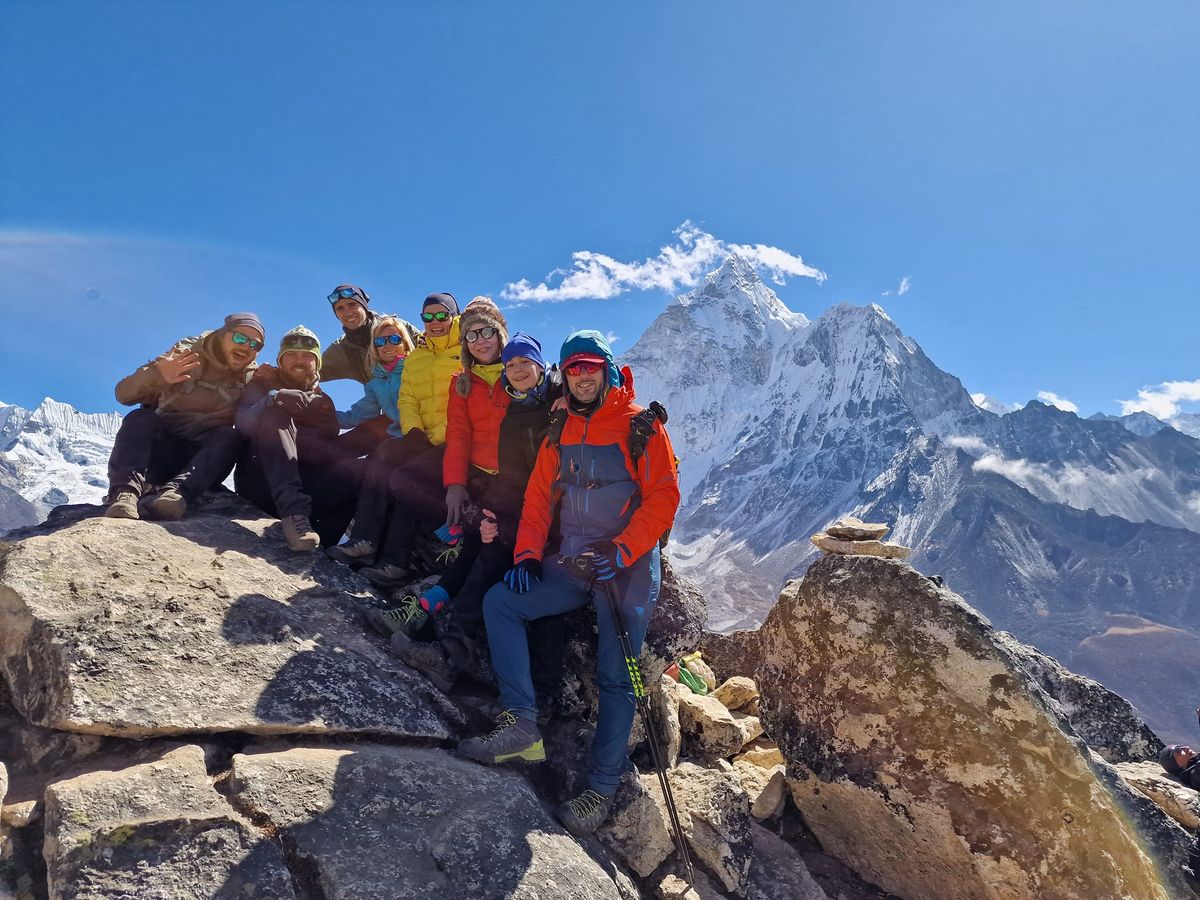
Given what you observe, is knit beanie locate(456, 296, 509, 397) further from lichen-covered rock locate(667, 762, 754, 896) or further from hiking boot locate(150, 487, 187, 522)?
lichen-covered rock locate(667, 762, 754, 896)

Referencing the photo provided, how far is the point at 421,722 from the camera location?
18.8ft

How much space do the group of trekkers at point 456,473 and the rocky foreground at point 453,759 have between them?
0.43 meters

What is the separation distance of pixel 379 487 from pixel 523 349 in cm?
245

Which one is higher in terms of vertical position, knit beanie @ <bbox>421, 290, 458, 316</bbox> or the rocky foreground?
knit beanie @ <bbox>421, 290, 458, 316</bbox>

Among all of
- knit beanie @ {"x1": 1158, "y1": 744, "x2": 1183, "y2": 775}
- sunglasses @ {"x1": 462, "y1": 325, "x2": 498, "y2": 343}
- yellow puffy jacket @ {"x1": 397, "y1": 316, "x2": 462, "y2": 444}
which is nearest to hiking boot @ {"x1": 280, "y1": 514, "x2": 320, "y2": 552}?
yellow puffy jacket @ {"x1": 397, "y1": 316, "x2": 462, "y2": 444}

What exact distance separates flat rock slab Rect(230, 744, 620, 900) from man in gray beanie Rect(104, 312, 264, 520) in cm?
378

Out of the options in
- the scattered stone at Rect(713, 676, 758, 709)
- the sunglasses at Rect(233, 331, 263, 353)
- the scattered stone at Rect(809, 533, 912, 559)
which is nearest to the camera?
the scattered stone at Rect(809, 533, 912, 559)

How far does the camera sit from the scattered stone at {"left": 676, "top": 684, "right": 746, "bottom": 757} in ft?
25.7

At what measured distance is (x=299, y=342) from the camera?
27.8 ft

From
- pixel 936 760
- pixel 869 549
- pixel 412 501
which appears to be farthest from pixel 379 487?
pixel 936 760

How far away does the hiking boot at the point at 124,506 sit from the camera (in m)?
6.58

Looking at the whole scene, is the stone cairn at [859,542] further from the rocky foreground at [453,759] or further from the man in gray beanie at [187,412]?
the man in gray beanie at [187,412]

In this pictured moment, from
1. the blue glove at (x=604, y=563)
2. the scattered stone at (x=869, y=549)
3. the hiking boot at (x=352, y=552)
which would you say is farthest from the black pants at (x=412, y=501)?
the scattered stone at (x=869, y=549)

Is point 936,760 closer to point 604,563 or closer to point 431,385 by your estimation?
point 604,563
